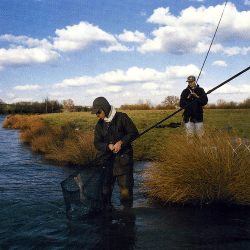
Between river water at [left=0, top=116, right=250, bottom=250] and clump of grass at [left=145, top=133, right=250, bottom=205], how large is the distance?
234 millimetres

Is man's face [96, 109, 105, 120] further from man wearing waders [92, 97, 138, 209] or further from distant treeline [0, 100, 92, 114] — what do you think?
distant treeline [0, 100, 92, 114]

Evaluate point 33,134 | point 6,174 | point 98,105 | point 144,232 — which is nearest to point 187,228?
point 144,232

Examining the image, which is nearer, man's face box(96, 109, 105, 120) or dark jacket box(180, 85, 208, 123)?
man's face box(96, 109, 105, 120)

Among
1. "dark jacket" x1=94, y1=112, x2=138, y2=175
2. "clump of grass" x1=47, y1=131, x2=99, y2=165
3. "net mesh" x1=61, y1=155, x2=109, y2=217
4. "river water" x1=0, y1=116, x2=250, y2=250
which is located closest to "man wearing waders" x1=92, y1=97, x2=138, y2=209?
"dark jacket" x1=94, y1=112, x2=138, y2=175

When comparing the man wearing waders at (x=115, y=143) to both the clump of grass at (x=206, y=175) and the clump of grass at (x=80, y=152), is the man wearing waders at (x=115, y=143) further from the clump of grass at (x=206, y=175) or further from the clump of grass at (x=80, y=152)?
the clump of grass at (x=80, y=152)

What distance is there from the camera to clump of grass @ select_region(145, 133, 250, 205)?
526 centimetres

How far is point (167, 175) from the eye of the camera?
5.70 meters

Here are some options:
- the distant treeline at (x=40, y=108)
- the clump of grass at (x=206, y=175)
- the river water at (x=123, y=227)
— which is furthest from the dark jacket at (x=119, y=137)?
the distant treeline at (x=40, y=108)

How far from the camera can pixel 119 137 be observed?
4918 millimetres

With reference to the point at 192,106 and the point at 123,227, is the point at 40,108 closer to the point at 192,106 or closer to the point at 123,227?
the point at 192,106

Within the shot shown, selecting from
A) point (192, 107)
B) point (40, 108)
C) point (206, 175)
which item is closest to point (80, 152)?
point (192, 107)

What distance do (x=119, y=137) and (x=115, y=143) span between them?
0.42 feet

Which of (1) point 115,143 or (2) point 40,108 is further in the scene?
(2) point 40,108

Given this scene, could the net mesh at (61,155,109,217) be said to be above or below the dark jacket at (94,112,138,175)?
below
